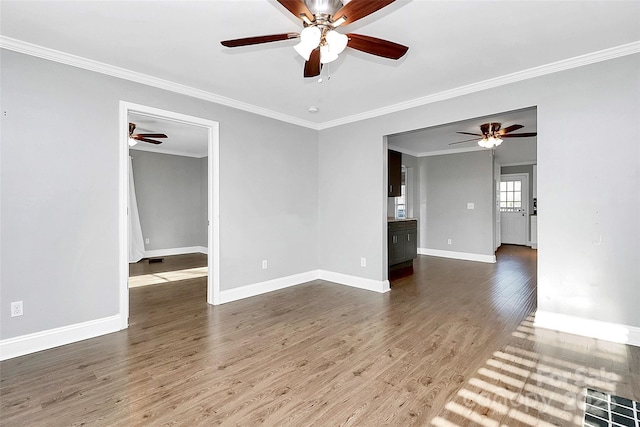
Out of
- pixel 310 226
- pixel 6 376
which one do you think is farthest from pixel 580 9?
pixel 6 376

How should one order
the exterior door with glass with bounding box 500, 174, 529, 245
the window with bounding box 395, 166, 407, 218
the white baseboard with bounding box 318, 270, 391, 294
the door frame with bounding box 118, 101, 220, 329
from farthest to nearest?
the exterior door with glass with bounding box 500, 174, 529, 245 → the window with bounding box 395, 166, 407, 218 → the white baseboard with bounding box 318, 270, 391, 294 → the door frame with bounding box 118, 101, 220, 329

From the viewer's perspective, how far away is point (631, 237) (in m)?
2.66

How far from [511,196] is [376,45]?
9.34m

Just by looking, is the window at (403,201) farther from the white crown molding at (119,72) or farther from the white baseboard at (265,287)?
the white crown molding at (119,72)

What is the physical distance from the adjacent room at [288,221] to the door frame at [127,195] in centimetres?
2

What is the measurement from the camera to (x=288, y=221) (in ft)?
15.5

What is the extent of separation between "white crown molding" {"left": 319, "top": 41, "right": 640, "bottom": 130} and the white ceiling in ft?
0.07

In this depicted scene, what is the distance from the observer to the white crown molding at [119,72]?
2.57m

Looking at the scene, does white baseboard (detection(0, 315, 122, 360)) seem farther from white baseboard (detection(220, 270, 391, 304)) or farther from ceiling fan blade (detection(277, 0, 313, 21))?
ceiling fan blade (detection(277, 0, 313, 21))

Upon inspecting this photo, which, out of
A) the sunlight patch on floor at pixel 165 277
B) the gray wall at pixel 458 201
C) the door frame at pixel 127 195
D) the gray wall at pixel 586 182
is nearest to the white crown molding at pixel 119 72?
the door frame at pixel 127 195

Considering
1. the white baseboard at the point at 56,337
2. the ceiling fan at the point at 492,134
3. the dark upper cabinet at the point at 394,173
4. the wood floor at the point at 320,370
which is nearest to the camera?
the wood floor at the point at 320,370

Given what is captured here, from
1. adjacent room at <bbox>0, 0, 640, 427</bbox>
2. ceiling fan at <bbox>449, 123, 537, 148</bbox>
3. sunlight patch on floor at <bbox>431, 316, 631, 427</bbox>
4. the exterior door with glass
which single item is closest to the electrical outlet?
adjacent room at <bbox>0, 0, 640, 427</bbox>

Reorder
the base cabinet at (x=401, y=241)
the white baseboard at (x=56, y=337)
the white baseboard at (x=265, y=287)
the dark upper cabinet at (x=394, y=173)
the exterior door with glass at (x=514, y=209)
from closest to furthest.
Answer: the white baseboard at (x=56, y=337)
the white baseboard at (x=265, y=287)
the base cabinet at (x=401, y=241)
the dark upper cabinet at (x=394, y=173)
the exterior door with glass at (x=514, y=209)

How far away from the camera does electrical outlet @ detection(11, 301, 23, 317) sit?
8.37 feet
